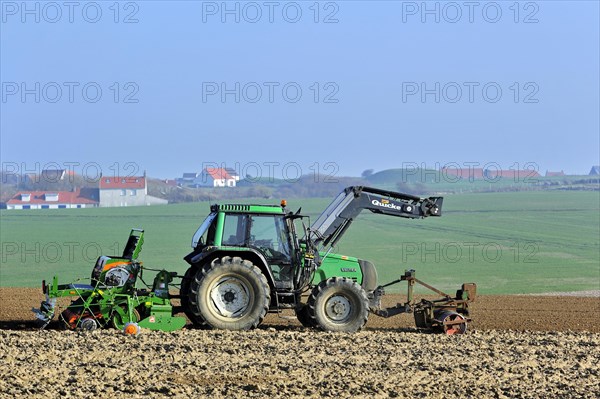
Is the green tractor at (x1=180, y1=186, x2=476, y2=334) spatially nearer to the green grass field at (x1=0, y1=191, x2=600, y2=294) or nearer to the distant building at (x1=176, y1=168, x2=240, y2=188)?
the green grass field at (x1=0, y1=191, x2=600, y2=294)

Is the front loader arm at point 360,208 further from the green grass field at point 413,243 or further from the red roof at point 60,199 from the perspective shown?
the red roof at point 60,199

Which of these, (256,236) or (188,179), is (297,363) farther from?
(188,179)

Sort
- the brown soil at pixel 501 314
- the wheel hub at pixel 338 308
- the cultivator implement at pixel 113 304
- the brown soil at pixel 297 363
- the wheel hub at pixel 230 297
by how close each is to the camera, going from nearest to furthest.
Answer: the brown soil at pixel 297 363
the cultivator implement at pixel 113 304
the wheel hub at pixel 230 297
the wheel hub at pixel 338 308
the brown soil at pixel 501 314

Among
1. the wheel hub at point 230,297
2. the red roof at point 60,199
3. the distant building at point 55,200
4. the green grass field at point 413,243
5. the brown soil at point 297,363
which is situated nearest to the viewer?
the brown soil at point 297,363

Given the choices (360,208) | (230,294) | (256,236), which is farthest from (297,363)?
(360,208)

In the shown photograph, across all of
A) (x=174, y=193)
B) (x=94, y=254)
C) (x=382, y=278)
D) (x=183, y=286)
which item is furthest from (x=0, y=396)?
(x=174, y=193)

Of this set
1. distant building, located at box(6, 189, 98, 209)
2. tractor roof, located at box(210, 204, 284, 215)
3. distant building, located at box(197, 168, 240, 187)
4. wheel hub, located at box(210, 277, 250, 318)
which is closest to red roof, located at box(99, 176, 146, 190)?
distant building, located at box(6, 189, 98, 209)

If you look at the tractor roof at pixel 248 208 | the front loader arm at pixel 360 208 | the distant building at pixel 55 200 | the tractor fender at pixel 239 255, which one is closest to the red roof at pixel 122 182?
the distant building at pixel 55 200

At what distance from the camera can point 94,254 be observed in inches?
1607

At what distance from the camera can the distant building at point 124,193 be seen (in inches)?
2992

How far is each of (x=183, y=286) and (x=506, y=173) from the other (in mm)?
118242

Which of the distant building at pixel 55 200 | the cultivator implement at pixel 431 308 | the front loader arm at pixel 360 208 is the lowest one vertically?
the cultivator implement at pixel 431 308

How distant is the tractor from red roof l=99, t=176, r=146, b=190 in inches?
2393

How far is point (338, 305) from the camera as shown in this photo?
15.0m
